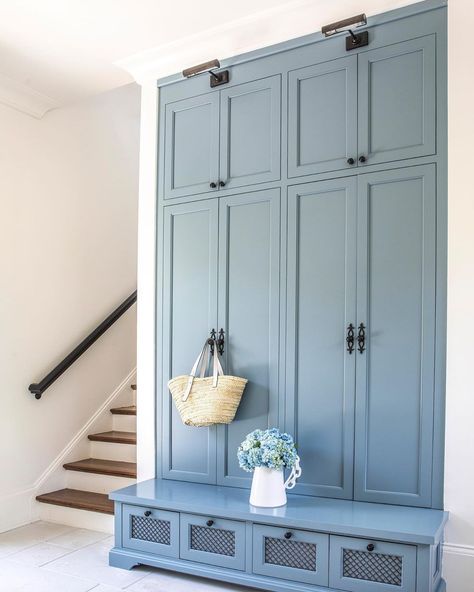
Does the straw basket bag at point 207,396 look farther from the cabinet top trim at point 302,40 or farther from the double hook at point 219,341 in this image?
the cabinet top trim at point 302,40

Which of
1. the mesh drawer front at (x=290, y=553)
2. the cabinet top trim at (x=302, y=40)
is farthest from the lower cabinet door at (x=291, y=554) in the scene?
the cabinet top trim at (x=302, y=40)

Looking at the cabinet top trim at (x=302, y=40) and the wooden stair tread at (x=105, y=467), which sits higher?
the cabinet top trim at (x=302, y=40)

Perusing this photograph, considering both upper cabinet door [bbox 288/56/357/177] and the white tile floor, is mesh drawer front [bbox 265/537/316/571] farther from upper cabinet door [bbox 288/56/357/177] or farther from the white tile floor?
upper cabinet door [bbox 288/56/357/177]

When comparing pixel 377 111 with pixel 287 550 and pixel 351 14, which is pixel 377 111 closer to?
pixel 351 14

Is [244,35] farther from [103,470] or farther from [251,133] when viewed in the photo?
[103,470]

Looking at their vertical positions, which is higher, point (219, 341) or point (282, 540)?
point (219, 341)

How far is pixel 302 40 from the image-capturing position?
9.95 feet

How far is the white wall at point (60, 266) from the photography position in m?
3.66

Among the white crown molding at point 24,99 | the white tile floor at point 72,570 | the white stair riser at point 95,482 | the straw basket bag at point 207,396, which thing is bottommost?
the white tile floor at point 72,570

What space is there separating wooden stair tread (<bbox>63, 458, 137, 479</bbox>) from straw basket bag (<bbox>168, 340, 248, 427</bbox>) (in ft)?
2.66

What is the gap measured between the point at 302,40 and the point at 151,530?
8.66ft

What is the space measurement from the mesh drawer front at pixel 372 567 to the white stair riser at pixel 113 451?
1917 mm

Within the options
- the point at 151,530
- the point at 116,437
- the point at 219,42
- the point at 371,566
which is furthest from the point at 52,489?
the point at 219,42

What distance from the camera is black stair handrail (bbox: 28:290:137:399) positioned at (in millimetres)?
3758
